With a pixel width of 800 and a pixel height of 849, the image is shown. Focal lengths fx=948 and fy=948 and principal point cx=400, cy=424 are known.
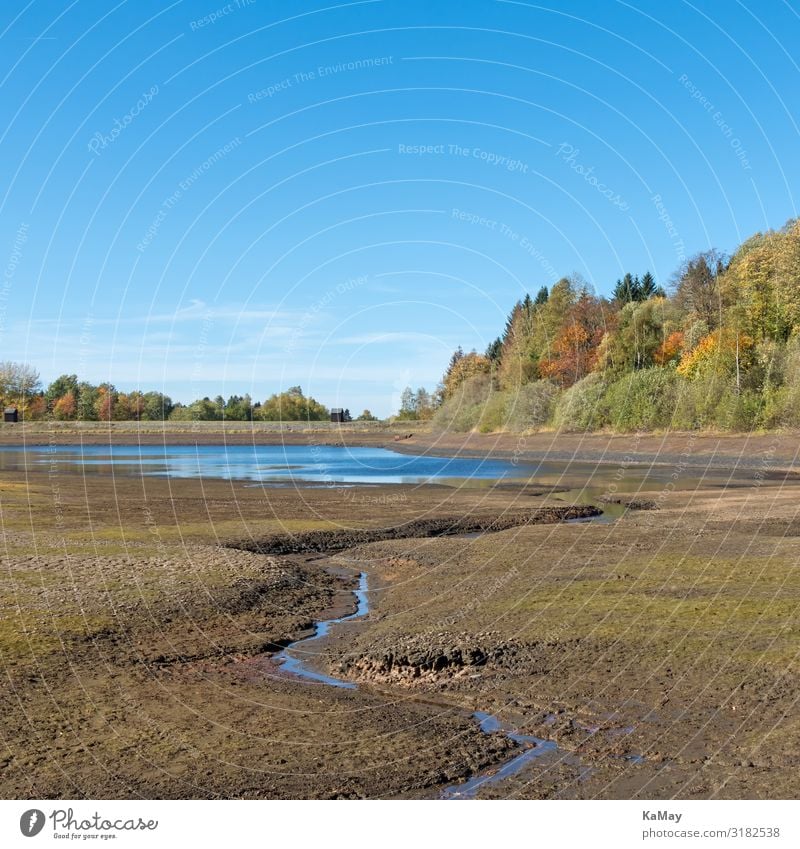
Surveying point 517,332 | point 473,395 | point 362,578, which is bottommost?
point 362,578

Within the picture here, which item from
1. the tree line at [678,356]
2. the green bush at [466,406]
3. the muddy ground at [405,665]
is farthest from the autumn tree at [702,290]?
the muddy ground at [405,665]

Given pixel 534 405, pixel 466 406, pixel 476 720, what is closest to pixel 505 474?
pixel 534 405

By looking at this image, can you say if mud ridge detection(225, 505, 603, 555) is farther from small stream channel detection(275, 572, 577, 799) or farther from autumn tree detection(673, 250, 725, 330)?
autumn tree detection(673, 250, 725, 330)

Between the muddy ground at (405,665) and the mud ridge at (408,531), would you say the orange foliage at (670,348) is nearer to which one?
the mud ridge at (408,531)

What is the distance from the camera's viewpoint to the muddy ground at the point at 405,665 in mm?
14430

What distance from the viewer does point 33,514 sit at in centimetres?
4722

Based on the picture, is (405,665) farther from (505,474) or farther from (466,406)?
(466,406)

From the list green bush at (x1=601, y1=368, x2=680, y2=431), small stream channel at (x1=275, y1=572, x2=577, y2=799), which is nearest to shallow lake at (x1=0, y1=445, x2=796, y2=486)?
green bush at (x1=601, y1=368, x2=680, y2=431)

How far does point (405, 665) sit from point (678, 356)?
116 metres

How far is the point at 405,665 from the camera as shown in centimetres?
2059

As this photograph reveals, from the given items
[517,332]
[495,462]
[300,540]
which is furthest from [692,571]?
[517,332]

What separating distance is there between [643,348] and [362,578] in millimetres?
109565

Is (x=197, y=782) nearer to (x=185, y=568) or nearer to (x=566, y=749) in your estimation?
(x=566, y=749)

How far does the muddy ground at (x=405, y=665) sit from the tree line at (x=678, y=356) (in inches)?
2826
